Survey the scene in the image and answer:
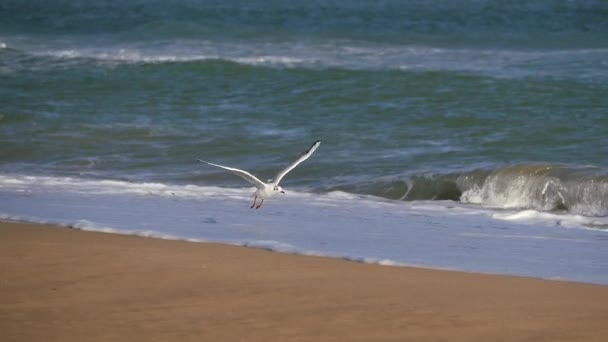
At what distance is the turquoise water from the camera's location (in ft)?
32.6

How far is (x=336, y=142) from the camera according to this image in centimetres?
1194

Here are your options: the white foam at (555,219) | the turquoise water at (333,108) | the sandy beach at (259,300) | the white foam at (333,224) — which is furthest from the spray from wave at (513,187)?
the sandy beach at (259,300)

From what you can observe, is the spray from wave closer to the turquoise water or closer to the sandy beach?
the turquoise water

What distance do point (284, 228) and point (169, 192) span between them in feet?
6.30

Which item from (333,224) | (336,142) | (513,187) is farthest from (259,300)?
(336,142)

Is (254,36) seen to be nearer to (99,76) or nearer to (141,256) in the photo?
(99,76)

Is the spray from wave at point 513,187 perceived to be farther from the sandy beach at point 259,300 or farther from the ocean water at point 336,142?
the sandy beach at point 259,300

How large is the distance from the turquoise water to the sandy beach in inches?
123

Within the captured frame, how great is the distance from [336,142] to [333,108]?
2.69m

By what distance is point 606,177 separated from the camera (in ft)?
29.8

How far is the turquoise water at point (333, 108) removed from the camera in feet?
32.6

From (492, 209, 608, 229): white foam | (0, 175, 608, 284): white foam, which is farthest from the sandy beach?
(492, 209, 608, 229): white foam

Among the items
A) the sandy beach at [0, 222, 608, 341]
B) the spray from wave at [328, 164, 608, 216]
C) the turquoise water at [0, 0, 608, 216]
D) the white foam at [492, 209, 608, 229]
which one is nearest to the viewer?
the sandy beach at [0, 222, 608, 341]

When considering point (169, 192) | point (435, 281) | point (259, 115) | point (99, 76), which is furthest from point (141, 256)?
point (99, 76)
